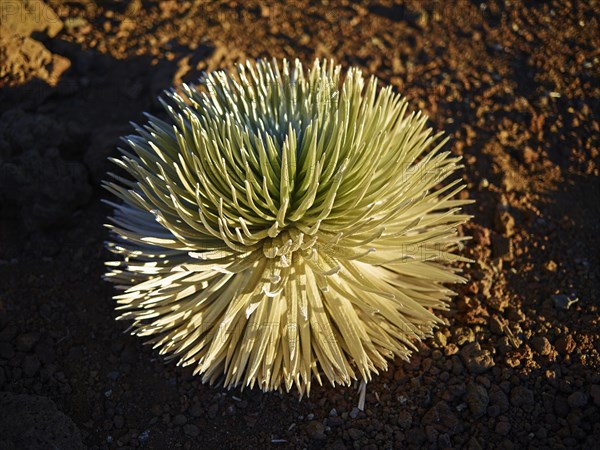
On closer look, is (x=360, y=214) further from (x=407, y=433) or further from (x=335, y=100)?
(x=407, y=433)

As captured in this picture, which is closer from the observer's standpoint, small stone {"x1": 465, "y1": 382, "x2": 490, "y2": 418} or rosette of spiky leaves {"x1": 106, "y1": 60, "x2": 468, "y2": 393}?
rosette of spiky leaves {"x1": 106, "y1": 60, "x2": 468, "y2": 393}

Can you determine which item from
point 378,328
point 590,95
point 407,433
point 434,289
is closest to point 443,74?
point 590,95

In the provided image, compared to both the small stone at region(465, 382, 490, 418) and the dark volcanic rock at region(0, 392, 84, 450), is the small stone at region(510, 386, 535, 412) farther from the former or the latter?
the dark volcanic rock at region(0, 392, 84, 450)

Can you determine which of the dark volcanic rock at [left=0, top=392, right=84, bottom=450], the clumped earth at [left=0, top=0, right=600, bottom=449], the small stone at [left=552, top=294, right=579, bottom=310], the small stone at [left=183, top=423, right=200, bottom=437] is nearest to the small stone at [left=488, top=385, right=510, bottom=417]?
the clumped earth at [left=0, top=0, right=600, bottom=449]

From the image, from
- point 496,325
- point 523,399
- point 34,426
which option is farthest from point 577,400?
point 34,426

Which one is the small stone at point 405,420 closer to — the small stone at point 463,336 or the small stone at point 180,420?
the small stone at point 463,336

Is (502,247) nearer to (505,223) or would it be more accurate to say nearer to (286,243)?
(505,223)

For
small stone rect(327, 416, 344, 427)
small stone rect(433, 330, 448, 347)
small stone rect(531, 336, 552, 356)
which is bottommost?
small stone rect(327, 416, 344, 427)

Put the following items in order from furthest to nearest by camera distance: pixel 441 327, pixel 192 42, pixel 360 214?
pixel 192 42, pixel 441 327, pixel 360 214
